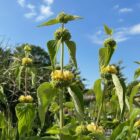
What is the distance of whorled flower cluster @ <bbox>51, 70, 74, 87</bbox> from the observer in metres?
1.36

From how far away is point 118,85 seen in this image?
4.69ft

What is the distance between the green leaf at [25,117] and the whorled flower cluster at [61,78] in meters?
0.23

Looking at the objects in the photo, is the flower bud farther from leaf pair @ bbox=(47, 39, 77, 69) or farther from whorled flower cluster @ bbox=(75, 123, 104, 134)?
whorled flower cluster @ bbox=(75, 123, 104, 134)

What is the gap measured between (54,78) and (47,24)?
231 mm

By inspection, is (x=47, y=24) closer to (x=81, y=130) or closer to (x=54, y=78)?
(x=54, y=78)

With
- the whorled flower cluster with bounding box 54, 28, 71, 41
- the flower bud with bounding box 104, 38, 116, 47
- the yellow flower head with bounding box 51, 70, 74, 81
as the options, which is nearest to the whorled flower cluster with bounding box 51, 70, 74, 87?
the yellow flower head with bounding box 51, 70, 74, 81

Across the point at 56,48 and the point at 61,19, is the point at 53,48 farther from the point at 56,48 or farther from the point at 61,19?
the point at 61,19

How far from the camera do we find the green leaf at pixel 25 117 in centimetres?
150

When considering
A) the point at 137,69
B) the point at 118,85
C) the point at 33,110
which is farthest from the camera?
the point at 137,69

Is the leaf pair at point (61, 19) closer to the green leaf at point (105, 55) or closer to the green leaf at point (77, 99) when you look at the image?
the green leaf at point (105, 55)

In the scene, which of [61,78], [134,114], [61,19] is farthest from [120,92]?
[61,19]

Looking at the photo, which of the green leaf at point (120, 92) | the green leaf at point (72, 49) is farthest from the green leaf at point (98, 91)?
the green leaf at point (72, 49)

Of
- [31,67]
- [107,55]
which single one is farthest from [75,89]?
[31,67]

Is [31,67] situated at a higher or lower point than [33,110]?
higher
